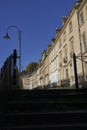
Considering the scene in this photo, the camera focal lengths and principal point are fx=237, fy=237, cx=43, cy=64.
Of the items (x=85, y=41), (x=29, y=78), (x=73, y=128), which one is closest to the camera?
(x=73, y=128)

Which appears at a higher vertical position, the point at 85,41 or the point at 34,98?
the point at 85,41

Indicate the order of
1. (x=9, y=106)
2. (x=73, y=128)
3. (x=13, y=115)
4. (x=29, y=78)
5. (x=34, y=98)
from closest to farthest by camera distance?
(x=73, y=128)
(x=13, y=115)
(x=9, y=106)
(x=34, y=98)
(x=29, y=78)

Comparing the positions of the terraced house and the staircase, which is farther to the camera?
the terraced house

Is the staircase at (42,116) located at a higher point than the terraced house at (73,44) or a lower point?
lower

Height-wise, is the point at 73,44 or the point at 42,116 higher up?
the point at 73,44

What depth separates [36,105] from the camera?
273 inches

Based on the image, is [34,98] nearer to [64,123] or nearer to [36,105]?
[36,105]

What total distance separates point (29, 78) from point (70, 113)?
286 feet

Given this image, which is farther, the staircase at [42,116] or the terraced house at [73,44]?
the terraced house at [73,44]

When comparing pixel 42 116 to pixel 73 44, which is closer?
pixel 42 116

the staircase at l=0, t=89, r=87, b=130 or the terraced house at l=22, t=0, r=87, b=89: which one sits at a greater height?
the terraced house at l=22, t=0, r=87, b=89

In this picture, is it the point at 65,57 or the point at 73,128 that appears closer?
the point at 73,128

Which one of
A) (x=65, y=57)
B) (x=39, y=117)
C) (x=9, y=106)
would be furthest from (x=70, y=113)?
(x=65, y=57)

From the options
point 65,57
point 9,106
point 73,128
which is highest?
point 65,57
